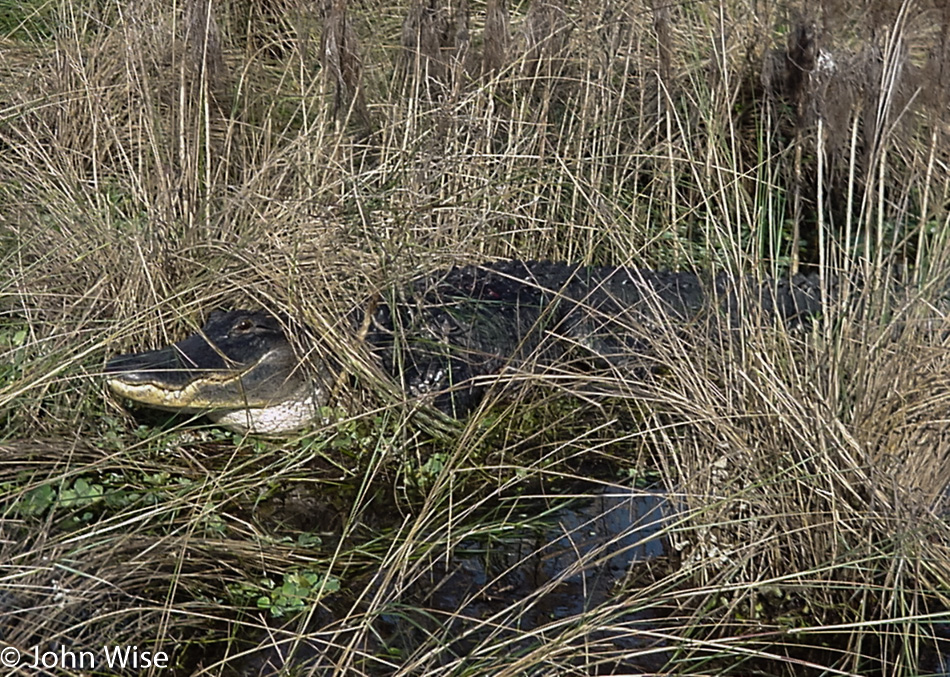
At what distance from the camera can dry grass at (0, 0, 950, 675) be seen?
2248 millimetres

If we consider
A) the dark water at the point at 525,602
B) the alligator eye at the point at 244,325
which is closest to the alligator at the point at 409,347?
the alligator eye at the point at 244,325

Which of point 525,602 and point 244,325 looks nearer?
point 525,602

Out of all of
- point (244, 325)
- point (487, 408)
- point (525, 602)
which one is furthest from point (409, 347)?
point (525, 602)

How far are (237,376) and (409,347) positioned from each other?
0.50 metres

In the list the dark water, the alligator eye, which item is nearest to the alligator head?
the alligator eye

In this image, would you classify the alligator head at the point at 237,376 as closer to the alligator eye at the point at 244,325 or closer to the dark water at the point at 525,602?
the alligator eye at the point at 244,325

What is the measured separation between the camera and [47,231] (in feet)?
11.5

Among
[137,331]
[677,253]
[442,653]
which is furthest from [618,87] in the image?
[442,653]

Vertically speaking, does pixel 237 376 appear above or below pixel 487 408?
below

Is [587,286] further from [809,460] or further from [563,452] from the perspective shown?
[809,460]

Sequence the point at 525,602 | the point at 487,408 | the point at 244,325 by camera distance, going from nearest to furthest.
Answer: the point at 525,602 → the point at 487,408 → the point at 244,325

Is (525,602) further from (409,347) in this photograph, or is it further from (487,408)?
(409,347)

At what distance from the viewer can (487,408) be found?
2.82 meters

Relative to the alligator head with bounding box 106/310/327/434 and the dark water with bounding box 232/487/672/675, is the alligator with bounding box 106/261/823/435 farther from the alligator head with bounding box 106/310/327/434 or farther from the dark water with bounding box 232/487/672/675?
the dark water with bounding box 232/487/672/675
